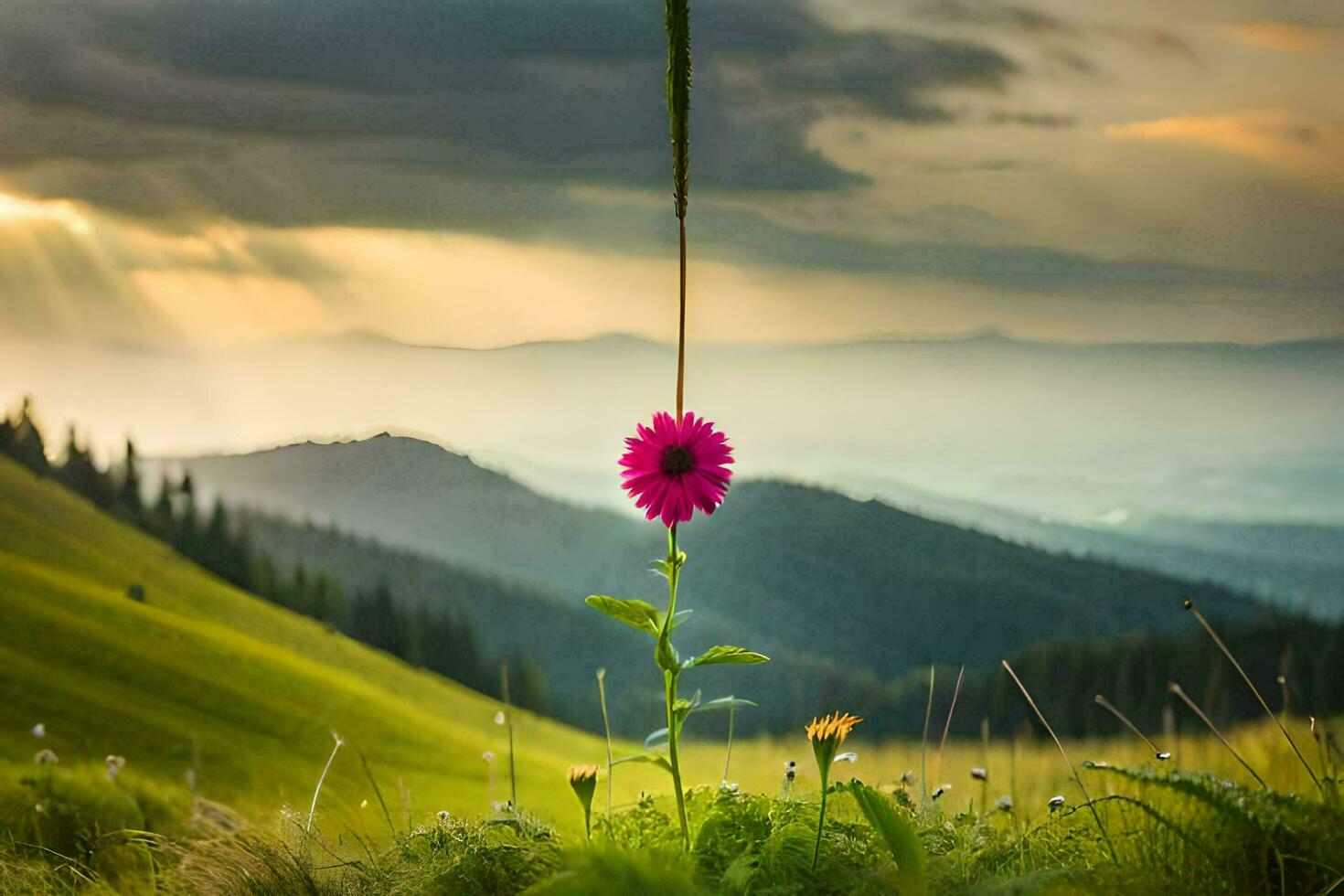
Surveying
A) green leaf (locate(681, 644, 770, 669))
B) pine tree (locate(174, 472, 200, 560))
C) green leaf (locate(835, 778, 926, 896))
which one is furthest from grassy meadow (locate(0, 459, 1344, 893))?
green leaf (locate(681, 644, 770, 669))

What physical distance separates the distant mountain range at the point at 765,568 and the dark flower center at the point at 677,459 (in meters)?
3.35

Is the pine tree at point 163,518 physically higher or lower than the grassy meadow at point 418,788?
higher

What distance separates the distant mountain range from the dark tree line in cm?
12

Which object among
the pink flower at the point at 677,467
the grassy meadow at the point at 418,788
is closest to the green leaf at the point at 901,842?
the grassy meadow at the point at 418,788

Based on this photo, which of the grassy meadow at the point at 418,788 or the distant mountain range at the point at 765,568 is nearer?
the grassy meadow at the point at 418,788

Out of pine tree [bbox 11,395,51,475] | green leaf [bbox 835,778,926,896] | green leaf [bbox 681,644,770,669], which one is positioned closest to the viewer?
green leaf [bbox 835,778,926,896]

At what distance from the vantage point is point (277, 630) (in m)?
5.18

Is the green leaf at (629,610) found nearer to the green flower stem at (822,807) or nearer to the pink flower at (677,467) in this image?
the pink flower at (677,467)

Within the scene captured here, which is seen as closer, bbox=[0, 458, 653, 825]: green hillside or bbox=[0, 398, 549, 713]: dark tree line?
bbox=[0, 458, 653, 825]: green hillside

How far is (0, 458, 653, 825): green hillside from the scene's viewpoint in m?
3.83

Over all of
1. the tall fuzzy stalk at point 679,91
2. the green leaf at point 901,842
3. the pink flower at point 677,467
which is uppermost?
the tall fuzzy stalk at point 679,91

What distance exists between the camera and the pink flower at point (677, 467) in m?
2.03

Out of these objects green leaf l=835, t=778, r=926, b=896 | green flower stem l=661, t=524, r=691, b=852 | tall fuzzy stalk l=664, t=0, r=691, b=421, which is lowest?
green leaf l=835, t=778, r=926, b=896

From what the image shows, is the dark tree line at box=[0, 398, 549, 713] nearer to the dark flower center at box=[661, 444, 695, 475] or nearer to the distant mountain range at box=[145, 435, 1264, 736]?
A: the distant mountain range at box=[145, 435, 1264, 736]
